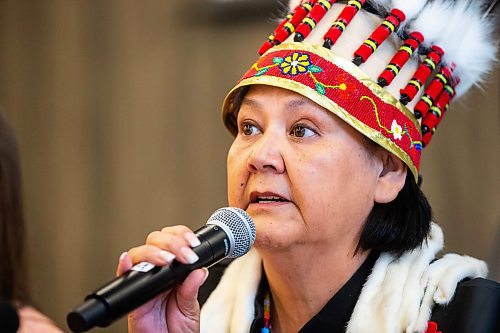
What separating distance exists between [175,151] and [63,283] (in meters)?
0.79

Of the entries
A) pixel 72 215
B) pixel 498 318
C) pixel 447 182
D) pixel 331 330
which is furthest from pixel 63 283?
pixel 498 318

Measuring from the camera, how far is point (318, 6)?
1.64 metres

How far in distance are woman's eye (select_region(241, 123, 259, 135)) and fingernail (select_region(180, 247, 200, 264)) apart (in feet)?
1.63

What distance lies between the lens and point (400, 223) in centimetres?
163

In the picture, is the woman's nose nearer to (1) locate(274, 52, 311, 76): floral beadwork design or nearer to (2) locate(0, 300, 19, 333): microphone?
(1) locate(274, 52, 311, 76): floral beadwork design

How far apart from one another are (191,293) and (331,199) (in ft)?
1.18

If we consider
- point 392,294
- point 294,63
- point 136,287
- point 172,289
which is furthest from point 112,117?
point 136,287

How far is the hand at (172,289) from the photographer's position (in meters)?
1.14

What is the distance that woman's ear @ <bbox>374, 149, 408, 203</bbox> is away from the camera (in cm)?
160

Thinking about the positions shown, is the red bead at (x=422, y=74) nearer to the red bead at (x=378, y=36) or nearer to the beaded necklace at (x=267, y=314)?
the red bead at (x=378, y=36)

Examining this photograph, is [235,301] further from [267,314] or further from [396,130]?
[396,130]

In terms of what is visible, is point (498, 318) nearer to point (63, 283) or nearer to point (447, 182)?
point (447, 182)

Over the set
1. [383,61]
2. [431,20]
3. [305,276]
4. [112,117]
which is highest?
[431,20]

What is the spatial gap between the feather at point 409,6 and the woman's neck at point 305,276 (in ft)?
1.83
